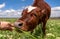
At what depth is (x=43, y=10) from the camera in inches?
398

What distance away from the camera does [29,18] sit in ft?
30.3

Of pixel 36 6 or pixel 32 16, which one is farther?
pixel 36 6

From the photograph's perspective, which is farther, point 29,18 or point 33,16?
point 33,16

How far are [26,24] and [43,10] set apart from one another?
4.63ft

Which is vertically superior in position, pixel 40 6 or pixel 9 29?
pixel 40 6

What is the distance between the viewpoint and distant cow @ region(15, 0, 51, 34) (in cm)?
885

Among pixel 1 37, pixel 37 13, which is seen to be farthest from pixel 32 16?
pixel 1 37

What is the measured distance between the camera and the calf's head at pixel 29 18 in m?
8.80

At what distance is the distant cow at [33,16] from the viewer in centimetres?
885

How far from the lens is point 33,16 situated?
30.9 ft

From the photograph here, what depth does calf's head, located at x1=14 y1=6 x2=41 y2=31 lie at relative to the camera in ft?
28.9

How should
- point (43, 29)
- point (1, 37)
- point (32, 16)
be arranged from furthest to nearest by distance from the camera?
point (43, 29) < point (32, 16) < point (1, 37)

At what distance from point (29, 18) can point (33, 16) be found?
0.84ft

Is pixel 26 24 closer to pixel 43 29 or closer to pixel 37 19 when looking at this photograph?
pixel 37 19
